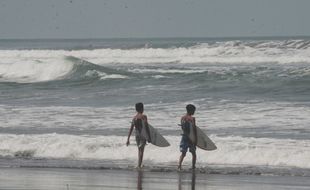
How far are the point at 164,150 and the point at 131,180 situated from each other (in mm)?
3131

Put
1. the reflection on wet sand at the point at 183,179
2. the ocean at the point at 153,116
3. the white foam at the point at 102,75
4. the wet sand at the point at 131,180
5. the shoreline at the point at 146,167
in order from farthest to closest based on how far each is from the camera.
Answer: the white foam at the point at 102,75
the ocean at the point at 153,116
the shoreline at the point at 146,167
the reflection on wet sand at the point at 183,179
the wet sand at the point at 131,180

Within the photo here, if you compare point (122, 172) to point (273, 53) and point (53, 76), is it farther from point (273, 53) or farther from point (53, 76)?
point (273, 53)

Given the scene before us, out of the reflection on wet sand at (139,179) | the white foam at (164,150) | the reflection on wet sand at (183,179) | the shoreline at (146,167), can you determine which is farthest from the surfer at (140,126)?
the reflection on wet sand at (183,179)

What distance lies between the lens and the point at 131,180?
12.6 meters

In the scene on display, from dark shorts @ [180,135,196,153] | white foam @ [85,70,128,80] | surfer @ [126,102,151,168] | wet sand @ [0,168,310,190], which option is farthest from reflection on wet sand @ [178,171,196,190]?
white foam @ [85,70,128,80]

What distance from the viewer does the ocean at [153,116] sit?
1509cm

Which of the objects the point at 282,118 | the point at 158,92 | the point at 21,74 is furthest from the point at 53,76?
the point at 282,118

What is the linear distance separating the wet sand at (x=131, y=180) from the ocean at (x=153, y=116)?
2.27ft

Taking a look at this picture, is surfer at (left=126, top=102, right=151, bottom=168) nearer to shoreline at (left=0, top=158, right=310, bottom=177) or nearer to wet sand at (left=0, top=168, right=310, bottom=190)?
shoreline at (left=0, top=158, right=310, bottom=177)

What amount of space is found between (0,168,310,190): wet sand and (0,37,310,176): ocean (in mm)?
691

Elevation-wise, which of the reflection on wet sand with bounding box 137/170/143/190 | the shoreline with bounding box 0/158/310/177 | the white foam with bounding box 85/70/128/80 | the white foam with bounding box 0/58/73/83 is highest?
the white foam with bounding box 0/58/73/83

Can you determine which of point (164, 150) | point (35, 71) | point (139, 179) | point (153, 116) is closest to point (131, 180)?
point (139, 179)

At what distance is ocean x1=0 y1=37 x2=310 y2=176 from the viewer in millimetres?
15086

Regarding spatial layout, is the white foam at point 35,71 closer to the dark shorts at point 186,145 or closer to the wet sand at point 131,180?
the dark shorts at point 186,145
